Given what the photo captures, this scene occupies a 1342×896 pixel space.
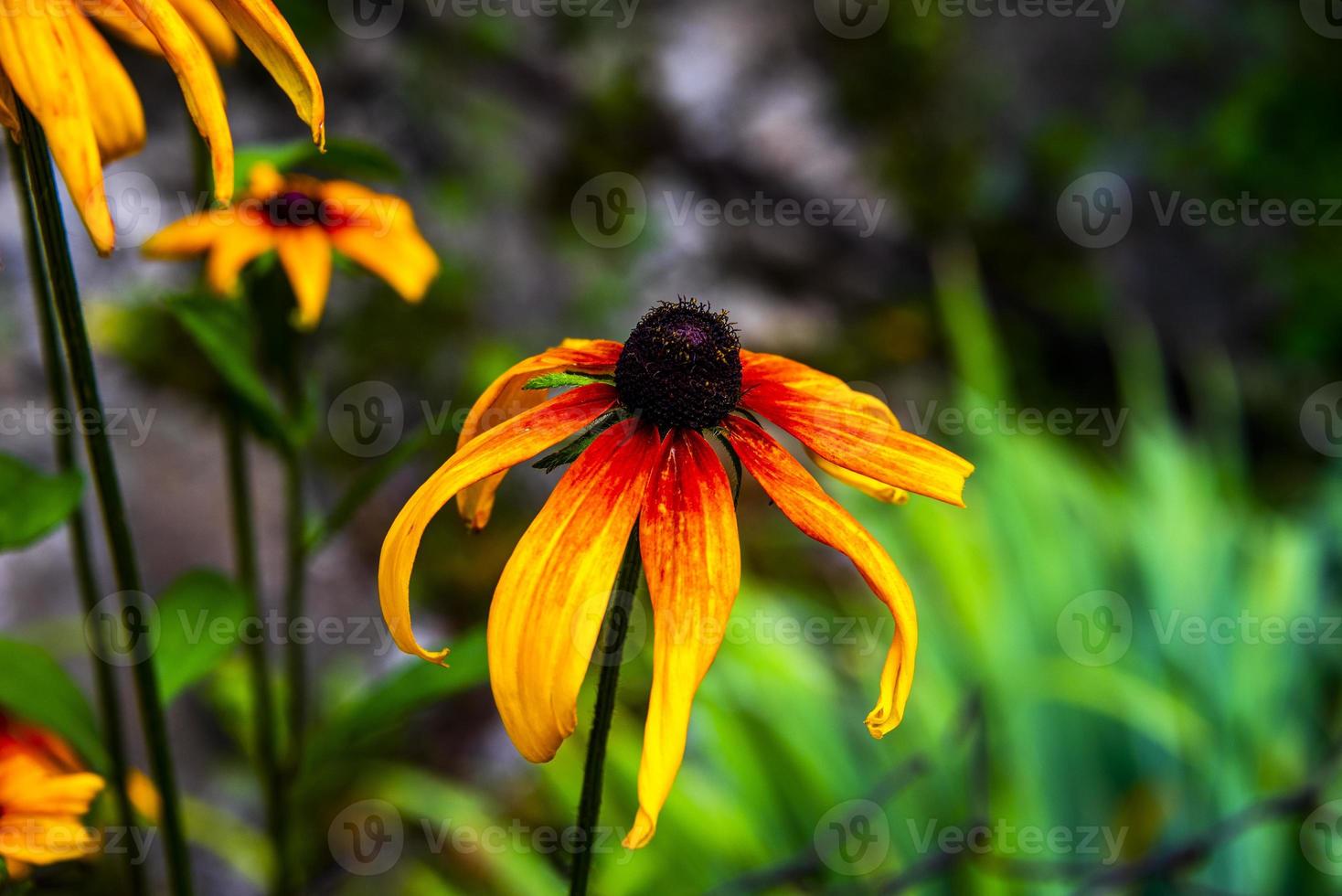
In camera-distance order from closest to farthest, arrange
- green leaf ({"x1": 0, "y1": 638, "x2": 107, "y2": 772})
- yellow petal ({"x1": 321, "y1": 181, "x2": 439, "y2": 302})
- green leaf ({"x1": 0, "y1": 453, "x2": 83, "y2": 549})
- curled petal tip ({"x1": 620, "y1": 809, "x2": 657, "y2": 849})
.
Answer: curled petal tip ({"x1": 620, "y1": 809, "x2": 657, "y2": 849}) → green leaf ({"x1": 0, "y1": 453, "x2": 83, "y2": 549}) → green leaf ({"x1": 0, "y1": 638, "x2": 107, "y2": 772}) → yellow petal ({"x1": 321, "y1": 181, "x2": 439, "y2": 302})

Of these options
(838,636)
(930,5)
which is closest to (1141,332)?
(930,5)

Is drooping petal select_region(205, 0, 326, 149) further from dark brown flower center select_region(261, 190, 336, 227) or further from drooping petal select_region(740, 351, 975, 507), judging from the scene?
dark brown flower center select_region(261, 190, 336, 227)

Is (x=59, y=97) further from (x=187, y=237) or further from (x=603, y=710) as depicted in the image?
(x=187, y=237)

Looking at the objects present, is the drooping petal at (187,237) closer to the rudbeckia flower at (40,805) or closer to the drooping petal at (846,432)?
the rudbeckia flower at (40,805)

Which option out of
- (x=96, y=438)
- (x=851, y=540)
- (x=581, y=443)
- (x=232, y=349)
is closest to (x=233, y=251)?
(x=232, y=349)

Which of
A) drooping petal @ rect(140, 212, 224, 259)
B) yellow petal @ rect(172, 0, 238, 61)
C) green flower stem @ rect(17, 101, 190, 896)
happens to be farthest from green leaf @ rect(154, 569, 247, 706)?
yellow petal @ rect(172, 0, 238, 61)
